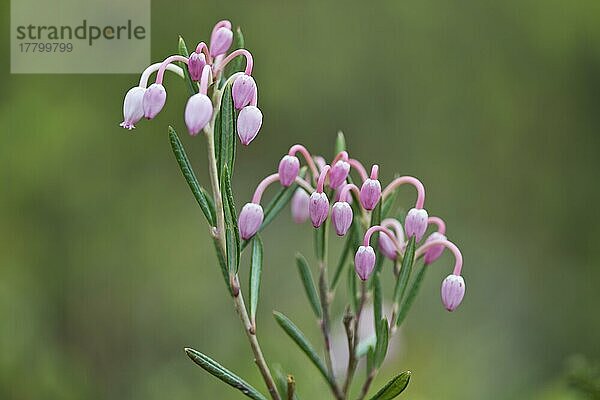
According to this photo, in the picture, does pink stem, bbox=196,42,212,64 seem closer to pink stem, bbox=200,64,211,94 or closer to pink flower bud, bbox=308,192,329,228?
pink stem, bbox=200,64,211,94

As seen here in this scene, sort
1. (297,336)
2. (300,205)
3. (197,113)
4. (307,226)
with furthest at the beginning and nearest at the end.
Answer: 1. (307,226)
2. (300,205)
3. (297,336)
4. (197,113)

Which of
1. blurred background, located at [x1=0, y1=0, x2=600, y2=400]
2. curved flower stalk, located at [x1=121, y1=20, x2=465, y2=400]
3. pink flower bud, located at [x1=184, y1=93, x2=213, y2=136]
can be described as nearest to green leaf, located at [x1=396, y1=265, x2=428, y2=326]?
curved flower stalk, located at [x1=121, y1=20, x2=465, y2=400]

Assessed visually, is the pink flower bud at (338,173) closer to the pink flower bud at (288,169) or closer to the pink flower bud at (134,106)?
the pink flower bud at (288,169)

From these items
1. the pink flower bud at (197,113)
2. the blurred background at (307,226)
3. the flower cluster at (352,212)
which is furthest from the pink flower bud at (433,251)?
the blurred background at (307,226)

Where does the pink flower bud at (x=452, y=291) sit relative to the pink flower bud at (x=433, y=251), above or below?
below

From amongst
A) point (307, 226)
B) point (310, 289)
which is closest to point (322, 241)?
point (310, 289)

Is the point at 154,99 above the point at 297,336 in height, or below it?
above

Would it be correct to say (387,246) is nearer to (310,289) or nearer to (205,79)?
(310,289)
